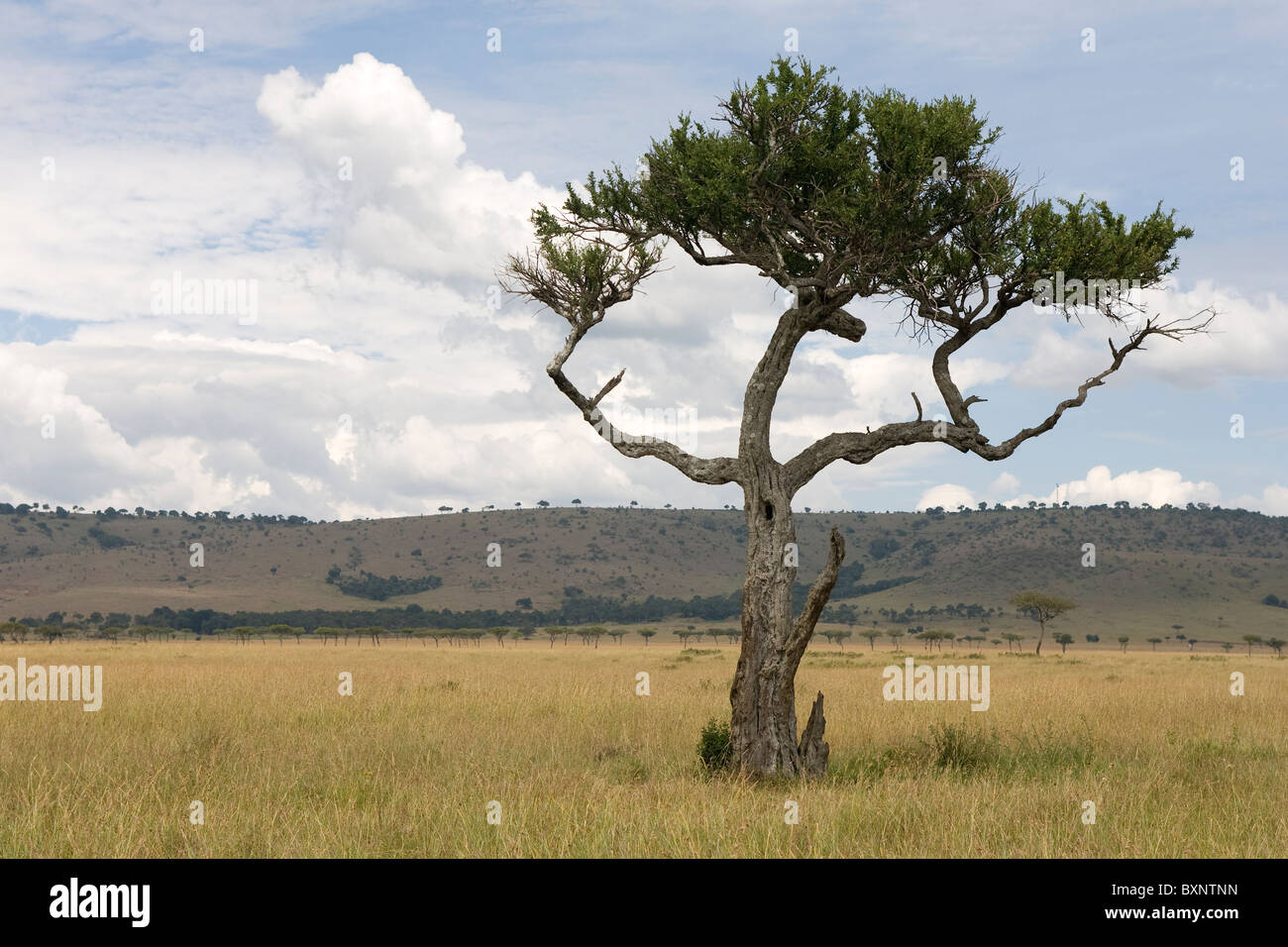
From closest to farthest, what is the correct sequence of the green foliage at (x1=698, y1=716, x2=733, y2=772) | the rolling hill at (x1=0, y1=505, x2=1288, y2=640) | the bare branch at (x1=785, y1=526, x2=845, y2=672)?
1. the bare branch at (x1=785, y1=526, x2=845, y2=672)
2. the green foliage at (x1=698, y1=716, x2=733, y2=772)
3. the rolling hill at (x1=0, y1=505, x2=1288, y2=640)

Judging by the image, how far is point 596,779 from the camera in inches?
476

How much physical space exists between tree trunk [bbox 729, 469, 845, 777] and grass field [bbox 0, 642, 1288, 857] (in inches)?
26.3

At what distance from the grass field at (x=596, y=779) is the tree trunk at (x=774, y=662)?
0.67 m

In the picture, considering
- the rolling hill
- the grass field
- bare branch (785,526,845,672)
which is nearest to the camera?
the grass field

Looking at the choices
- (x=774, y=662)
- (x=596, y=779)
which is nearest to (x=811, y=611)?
(x=774, y=662)

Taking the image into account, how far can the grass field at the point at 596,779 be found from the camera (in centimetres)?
934

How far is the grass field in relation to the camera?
9344 millimetres

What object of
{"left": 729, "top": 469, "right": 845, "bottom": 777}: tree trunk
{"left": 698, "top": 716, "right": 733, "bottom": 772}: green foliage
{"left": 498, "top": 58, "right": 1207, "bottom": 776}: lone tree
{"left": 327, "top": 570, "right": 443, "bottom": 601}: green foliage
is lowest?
{"left": 327, "top": 570, "right": 443, "bottom": 601}: green foliage

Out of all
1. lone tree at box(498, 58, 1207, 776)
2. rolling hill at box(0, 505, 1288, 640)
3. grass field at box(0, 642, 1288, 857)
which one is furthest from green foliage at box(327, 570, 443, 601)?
lone tree at box(498, 58, 1207, 776)

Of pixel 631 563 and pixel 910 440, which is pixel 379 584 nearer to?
pixel 631 563

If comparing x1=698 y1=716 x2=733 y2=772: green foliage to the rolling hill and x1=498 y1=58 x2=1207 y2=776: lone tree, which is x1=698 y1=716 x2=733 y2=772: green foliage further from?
the rolling hill

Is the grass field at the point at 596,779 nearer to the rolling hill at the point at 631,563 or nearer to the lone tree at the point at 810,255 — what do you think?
the lone tree at the point at 810,255

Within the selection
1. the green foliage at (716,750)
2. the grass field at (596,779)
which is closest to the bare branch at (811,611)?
the green foliage at (716,750)
